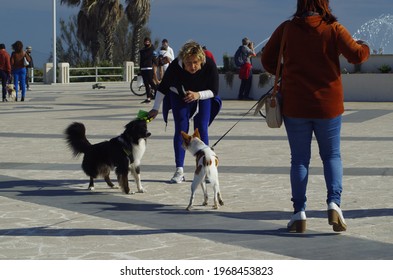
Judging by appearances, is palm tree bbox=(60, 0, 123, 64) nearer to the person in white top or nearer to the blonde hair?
the person in white top

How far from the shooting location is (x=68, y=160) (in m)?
11.8

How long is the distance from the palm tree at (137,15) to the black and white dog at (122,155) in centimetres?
4350

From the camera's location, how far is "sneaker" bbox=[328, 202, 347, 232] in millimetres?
6953

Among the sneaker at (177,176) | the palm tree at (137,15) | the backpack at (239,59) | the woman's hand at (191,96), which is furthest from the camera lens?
the palm tree at (137,15)

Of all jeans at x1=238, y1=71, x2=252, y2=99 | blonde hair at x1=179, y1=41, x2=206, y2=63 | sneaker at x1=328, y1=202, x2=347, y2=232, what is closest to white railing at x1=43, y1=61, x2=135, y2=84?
jeans at x1=238, y1=71, x2=252, y2=99

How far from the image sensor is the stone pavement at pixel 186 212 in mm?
6555

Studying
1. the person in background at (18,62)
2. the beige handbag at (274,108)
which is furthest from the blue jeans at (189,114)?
the person in background at (18,62)

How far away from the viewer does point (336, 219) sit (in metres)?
6.95

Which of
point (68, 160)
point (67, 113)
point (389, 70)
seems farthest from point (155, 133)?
point (389, 70)

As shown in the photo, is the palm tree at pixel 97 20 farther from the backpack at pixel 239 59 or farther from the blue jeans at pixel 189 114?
the blue jeans at pixel 189 114

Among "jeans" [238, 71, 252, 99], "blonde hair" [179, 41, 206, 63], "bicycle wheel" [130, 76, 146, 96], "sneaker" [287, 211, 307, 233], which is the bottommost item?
"bicycle wheel" [130, 76, 146, 96]

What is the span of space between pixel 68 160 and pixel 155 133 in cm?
374

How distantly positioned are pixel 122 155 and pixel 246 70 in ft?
52.2

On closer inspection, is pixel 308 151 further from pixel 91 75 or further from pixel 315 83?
pixel 91 75
